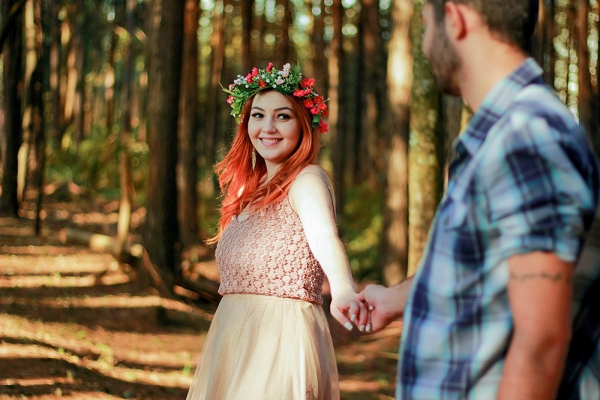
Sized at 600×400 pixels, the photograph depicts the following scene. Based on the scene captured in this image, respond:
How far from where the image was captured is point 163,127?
11.2 m

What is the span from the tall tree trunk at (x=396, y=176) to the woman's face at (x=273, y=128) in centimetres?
863

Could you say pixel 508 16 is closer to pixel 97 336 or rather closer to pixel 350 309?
pixel 350 309

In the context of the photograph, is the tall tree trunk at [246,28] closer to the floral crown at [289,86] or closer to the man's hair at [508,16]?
the floral crown at [289,86]

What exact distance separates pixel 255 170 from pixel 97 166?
19.3 metres

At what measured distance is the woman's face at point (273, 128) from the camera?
12.8 feet

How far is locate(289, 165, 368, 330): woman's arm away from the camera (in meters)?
3.30

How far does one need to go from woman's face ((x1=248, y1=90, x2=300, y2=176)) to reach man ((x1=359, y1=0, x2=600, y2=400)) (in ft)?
5.98

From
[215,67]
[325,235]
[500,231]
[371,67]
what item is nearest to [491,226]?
[500,231]

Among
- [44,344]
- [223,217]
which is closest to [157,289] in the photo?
[44,344]

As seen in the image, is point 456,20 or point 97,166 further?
point 97,166

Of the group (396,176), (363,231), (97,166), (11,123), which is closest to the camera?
(396,176)

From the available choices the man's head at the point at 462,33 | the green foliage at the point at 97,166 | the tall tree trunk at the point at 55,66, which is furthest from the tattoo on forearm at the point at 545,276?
the tall tree trunk at the point at 55,66

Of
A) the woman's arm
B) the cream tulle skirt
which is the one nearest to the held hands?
the woman's arm

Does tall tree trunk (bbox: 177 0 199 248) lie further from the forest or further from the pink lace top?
the pink lace top
